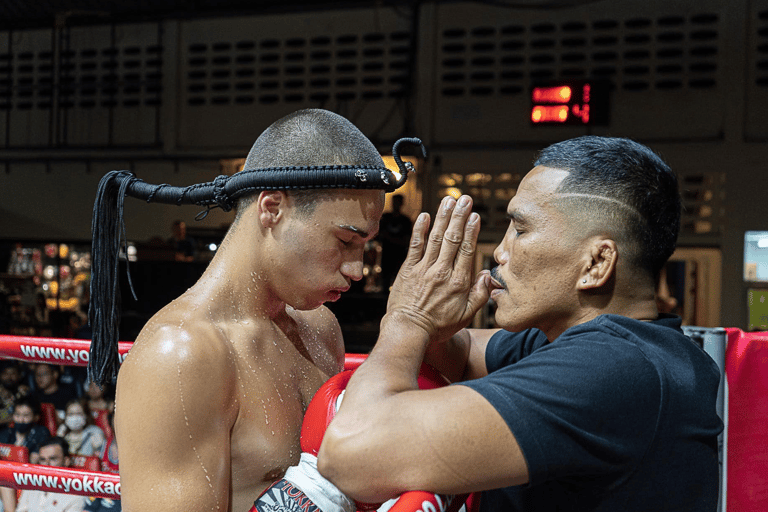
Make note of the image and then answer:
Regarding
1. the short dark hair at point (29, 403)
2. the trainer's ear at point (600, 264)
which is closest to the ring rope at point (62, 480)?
the trainer's ear at point (600, 264)

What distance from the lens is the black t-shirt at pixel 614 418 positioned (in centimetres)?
96

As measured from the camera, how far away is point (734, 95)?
5621mm

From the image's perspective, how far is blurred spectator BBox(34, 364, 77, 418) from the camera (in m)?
4.17

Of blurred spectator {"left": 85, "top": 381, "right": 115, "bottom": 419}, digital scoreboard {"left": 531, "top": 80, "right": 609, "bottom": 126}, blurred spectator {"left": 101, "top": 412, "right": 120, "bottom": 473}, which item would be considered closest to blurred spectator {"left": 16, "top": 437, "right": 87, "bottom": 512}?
blurred spectator {"left": 101, "top": 412, "right": 120, "bottom": 473}

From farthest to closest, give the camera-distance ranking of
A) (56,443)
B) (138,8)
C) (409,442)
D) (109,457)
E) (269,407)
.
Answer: (138,8) → (56,443) → (109,457) → (269,407) → (409,442)

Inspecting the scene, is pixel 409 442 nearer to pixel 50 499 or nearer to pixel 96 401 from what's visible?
pixel 50 499

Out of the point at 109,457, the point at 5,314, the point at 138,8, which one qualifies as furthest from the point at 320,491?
the point at 138,8

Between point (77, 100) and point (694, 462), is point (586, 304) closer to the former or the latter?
point (694, 462)

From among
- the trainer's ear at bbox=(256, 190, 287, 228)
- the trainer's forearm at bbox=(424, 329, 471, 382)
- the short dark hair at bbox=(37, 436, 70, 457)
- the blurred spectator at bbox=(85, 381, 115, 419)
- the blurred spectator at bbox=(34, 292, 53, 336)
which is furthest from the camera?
the blurred spectator at bbox=(34, 292, 53, 336)

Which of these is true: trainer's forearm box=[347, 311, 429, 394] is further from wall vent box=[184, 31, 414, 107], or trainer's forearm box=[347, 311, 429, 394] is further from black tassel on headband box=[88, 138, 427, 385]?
wall vent box=[184, 31, 414, 107]

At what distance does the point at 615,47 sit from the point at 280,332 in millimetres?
5293

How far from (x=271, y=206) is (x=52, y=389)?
3.61 m

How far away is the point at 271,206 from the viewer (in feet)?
4.31

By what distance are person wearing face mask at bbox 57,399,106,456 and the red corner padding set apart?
11.4 feet
